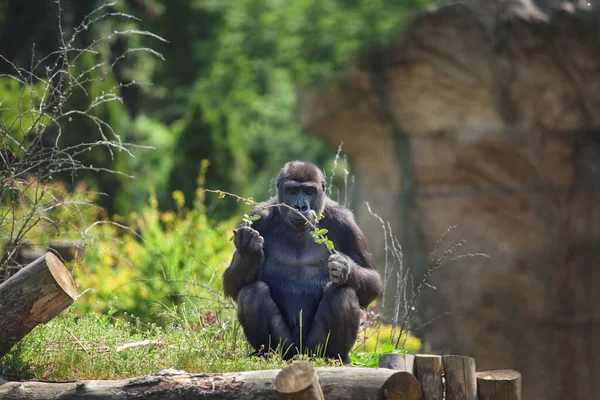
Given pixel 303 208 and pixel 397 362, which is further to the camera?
pixel 303 208

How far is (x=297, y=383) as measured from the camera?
4273mm

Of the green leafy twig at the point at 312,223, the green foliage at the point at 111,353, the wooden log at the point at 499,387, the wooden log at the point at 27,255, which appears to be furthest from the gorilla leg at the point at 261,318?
the wooden log at the point at 27,255

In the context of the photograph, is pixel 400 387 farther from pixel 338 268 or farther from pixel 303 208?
pixel 303 208

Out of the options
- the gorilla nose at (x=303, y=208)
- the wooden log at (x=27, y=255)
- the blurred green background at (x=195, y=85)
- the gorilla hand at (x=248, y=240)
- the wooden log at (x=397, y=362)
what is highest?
the blurred green background at (x=195, y=85)

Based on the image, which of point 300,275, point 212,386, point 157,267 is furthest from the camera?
point 157,267

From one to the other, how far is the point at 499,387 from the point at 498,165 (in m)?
7.14

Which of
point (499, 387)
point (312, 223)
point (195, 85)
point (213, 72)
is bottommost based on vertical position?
point (499, 387)

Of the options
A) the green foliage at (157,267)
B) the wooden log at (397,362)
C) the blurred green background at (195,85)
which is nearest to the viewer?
the wooden log at (397,362)

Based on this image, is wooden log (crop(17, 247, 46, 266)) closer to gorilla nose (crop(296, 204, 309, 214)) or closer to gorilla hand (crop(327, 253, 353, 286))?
gorilla nose (crop(296, 204, 309, 214))

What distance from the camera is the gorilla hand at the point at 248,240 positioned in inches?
219

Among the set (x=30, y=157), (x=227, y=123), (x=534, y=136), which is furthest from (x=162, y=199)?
(x=30, y=157)

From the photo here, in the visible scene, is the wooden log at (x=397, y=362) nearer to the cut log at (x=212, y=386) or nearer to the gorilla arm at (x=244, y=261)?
the cut log at (x=212, y=386)

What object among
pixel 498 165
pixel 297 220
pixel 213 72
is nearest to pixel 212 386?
pixel 297 220

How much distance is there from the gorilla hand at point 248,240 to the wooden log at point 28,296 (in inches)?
43.7
